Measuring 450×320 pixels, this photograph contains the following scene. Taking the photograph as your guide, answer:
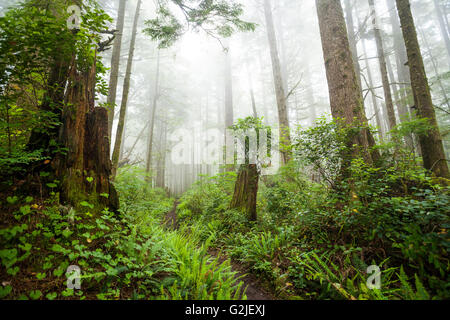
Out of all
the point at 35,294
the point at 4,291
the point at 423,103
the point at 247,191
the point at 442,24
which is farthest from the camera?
the point at 442,24

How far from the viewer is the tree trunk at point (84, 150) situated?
2.99 m

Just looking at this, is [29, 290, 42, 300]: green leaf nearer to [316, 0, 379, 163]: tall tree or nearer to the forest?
the forest

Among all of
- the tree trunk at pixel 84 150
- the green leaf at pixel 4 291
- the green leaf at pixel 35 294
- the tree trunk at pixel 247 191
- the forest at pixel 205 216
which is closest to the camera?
the green leaf at pixel 4 291

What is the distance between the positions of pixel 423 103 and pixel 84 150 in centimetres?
727

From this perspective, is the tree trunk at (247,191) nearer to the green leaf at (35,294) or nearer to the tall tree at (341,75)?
the tall tree at (341,75)

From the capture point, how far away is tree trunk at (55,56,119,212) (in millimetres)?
2990

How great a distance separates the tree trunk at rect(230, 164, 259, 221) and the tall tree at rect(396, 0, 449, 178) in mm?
3831

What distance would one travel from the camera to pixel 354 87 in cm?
438

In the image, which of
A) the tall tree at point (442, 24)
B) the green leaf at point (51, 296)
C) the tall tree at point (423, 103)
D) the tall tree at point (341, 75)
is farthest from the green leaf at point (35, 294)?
the tall tree at point (442, 24)

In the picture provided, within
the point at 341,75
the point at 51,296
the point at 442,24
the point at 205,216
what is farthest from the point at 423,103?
the point at 442,24

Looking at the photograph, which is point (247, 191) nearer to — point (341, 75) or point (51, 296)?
point (341, 75)

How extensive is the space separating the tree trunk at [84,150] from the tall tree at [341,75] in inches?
201

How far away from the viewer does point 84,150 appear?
10.8 feet
